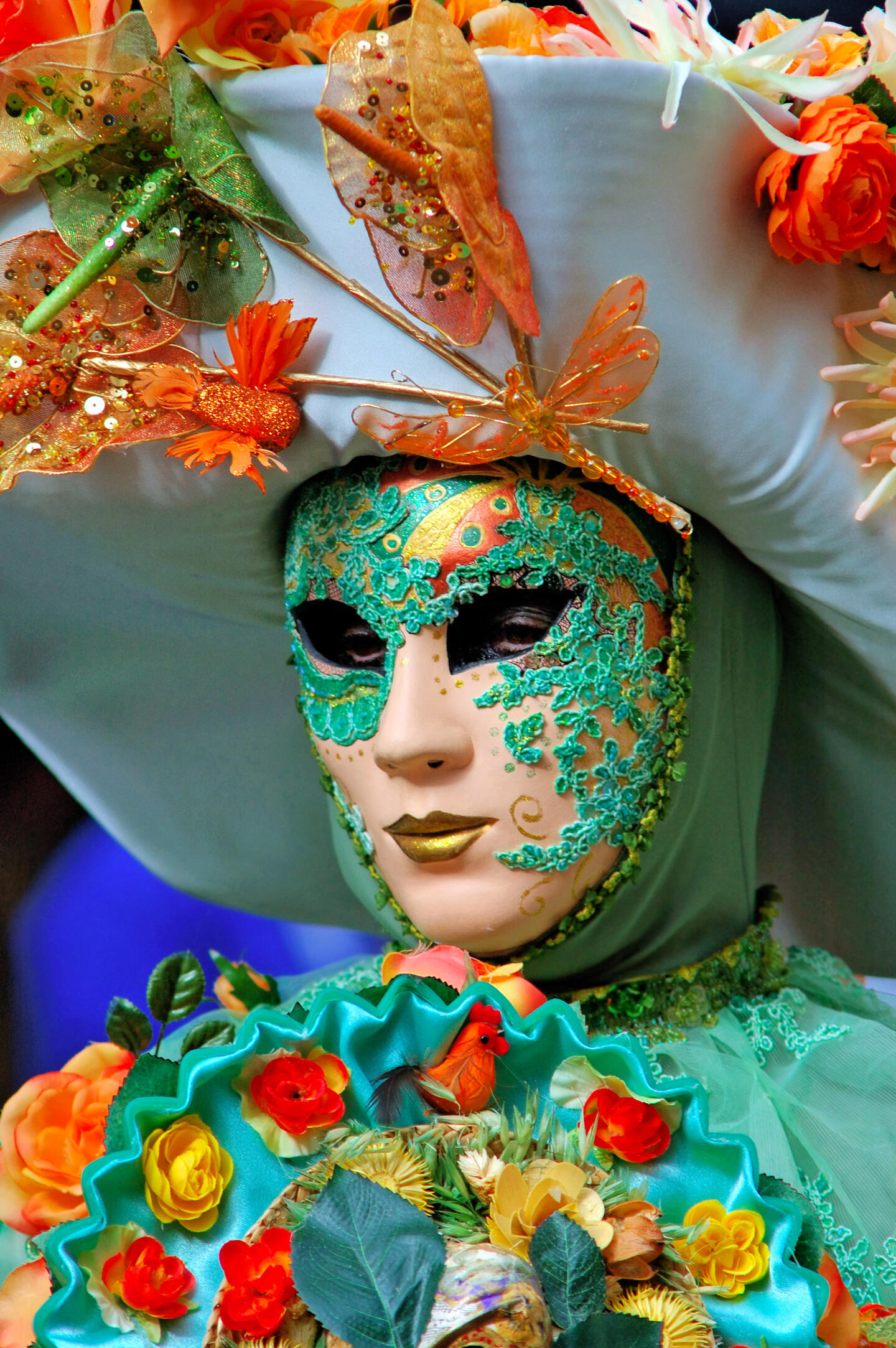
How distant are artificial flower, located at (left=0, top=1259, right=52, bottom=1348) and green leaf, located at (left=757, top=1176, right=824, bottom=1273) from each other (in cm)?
66

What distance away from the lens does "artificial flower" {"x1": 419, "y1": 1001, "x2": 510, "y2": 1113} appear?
1.21 meters

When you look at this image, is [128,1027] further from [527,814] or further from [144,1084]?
[527,814]

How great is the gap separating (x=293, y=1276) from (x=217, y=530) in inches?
34.9

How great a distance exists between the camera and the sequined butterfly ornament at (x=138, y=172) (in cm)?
136

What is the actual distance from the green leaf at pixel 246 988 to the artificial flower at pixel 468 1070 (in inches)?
25.7

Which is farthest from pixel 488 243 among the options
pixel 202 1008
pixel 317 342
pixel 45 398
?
pixel 202 1008

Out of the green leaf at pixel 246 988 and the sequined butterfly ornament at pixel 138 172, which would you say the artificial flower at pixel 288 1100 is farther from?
the sequined butterfly ornament at pixel 138 172

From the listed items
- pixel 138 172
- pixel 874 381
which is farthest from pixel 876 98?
pixel 138 172

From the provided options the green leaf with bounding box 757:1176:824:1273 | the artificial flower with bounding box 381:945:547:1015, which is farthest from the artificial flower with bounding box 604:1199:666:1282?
the artificial flower with bounding box 381:945:547:1015

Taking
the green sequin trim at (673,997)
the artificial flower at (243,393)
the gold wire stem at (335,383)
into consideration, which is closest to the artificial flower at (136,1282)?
the green sequin trim at (673,997)

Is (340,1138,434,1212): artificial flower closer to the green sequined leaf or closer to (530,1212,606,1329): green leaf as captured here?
(530,1212,606,1329): green leaf

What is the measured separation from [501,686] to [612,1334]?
2.11 ft

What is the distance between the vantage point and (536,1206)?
42.6 inches

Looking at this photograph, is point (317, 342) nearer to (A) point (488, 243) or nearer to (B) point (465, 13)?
(A) point (488, 243)
